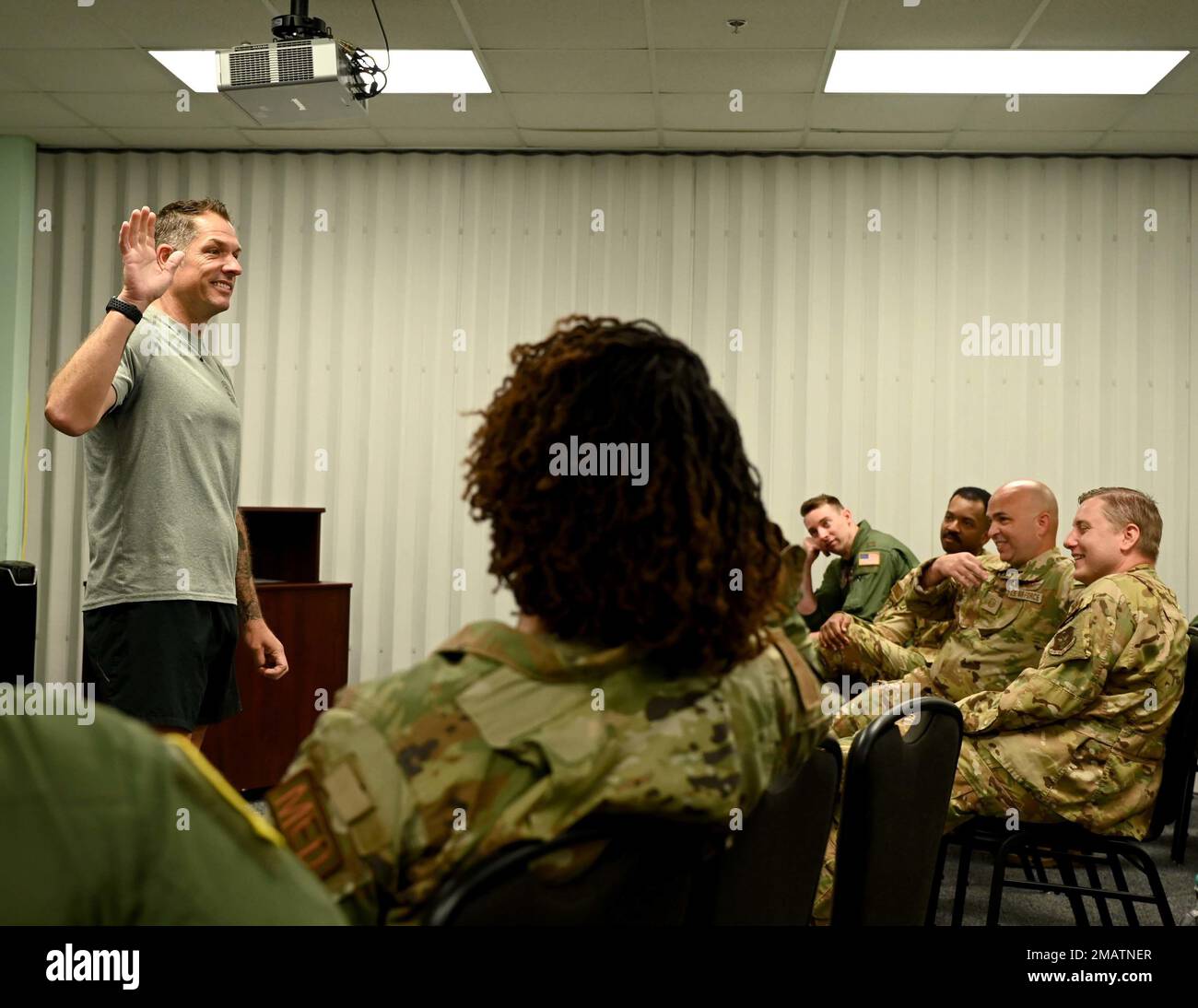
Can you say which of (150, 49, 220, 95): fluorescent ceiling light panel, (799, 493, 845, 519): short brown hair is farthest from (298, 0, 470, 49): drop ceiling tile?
(799, 493, 845, 519): short brown hair

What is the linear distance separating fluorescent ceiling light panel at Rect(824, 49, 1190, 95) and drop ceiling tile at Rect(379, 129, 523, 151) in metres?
1.74

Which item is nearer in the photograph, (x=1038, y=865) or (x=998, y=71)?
(x=1038, y=865)

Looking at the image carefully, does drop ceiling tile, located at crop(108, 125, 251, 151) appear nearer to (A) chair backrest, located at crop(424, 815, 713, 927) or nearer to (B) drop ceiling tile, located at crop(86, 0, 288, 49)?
(B) drop ceiling tile, located at crop(86, 0, 288, 49)

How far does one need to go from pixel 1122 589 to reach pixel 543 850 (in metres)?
2.31

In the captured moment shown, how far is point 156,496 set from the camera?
2377mm

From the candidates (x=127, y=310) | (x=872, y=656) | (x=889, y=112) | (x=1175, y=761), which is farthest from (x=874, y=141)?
(x=127, y=310)

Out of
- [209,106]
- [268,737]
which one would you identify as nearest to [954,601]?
[268,737]

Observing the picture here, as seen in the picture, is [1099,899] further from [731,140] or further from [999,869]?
[731,140]

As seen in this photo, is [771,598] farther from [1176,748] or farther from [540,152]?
[540,152]

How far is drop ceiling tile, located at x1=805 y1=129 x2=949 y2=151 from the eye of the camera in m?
5.75

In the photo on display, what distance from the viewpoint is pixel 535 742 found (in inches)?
40.4

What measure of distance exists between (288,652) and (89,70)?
2864 millimetres

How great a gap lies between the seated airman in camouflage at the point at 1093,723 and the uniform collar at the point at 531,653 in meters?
1.80

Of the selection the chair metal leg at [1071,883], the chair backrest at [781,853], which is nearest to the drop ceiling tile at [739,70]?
the chair metal leg at [1071,883]
